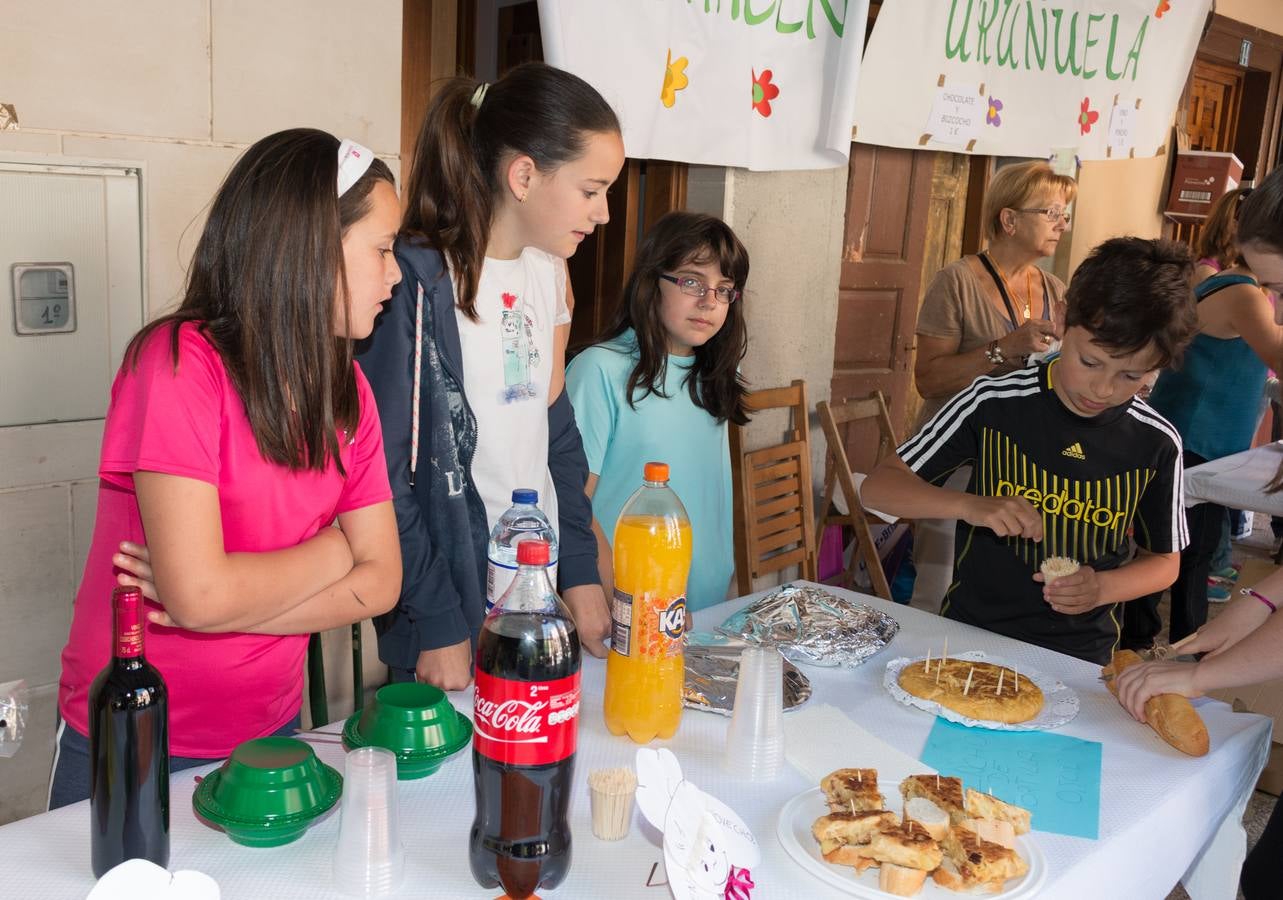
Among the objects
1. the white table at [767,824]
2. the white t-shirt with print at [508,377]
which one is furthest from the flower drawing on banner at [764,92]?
the white table at [767,824]

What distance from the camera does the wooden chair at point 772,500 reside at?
3.11m

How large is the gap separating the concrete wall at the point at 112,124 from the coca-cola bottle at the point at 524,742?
126 cm

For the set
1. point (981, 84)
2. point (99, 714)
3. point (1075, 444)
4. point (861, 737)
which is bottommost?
point (861, 737)

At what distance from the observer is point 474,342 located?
1.67 metres

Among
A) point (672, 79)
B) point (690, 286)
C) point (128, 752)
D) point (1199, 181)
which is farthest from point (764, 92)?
point (1199, 181)

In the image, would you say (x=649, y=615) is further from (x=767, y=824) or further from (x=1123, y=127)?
(x=1123, y=127)

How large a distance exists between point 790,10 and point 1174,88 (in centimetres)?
261

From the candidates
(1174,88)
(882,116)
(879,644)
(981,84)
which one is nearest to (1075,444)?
(879,644)

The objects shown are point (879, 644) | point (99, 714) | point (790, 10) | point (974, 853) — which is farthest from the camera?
point (790, 10)

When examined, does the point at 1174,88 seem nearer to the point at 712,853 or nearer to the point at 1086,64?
the point at 1086,64

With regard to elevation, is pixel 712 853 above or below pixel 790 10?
below

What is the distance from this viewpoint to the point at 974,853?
1041 mm

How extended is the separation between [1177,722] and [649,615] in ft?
2.41

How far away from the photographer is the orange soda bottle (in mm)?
1248
